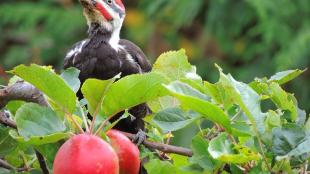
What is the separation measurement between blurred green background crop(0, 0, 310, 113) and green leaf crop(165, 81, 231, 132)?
3.56 m

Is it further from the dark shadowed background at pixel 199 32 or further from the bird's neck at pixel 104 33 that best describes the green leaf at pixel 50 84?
the dark shadowed background at pixel 199 32

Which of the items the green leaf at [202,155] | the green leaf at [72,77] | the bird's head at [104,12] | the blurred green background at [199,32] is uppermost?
the green leaf at [72,77]

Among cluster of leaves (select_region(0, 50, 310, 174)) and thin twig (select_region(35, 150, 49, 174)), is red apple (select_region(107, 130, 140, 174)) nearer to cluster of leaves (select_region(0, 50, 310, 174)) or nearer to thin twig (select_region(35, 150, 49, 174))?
cluster of leaves (select_region(0, 50, 310, 174))

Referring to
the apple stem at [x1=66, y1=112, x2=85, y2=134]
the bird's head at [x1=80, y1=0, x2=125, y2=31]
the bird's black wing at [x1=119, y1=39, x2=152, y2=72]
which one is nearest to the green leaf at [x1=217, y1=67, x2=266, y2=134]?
the apple stem at [x1=66, y1=112, x2=85, y2=134]

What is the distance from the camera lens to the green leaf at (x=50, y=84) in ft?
4.01

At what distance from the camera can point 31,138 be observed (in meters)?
1.20

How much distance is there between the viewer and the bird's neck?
2.60 m

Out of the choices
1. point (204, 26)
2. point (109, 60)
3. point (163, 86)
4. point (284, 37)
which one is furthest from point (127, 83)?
point (204, 26)

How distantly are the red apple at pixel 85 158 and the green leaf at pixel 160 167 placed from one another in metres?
0.14

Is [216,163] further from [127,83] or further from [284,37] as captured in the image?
[284,37]

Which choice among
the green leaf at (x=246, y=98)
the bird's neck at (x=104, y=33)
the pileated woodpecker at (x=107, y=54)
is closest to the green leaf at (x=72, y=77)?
the green leaf at (x=246, y=98)

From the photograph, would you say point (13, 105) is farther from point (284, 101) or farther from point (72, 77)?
point (284, 101)

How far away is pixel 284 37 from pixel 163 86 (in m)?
3.92

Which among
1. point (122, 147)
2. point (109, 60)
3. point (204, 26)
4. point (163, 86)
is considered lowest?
point (204, 26)
